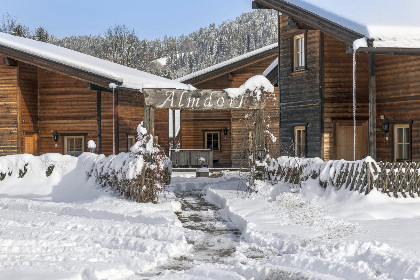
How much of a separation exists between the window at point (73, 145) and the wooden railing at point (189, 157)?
607cm

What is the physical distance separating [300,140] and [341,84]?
3.04 m

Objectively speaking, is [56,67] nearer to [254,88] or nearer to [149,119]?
[149,119]

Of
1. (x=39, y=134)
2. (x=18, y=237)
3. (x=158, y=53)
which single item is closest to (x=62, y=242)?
(x=18, y=237)

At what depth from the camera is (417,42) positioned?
17266mm

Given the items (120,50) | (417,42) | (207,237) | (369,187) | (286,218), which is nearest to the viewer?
(207,237)

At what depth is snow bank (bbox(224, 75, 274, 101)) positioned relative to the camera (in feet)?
57.6

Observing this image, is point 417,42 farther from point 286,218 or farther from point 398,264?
point 398,264

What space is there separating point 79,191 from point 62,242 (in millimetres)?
9034

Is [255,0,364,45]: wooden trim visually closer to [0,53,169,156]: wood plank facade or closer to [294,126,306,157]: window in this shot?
[294,126,306,157]: window

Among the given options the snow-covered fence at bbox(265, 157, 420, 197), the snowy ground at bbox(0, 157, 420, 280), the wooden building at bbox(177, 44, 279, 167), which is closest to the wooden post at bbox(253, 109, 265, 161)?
the snowy ground at bbox(0, 157, 420, 280)

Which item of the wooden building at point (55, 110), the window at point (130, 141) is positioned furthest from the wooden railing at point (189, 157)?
the wooden building at point (55, 110)

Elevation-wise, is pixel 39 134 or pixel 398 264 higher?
pixel 39 134

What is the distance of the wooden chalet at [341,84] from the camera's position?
19391mm

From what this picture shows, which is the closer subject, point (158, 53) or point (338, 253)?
point (338, 253)
